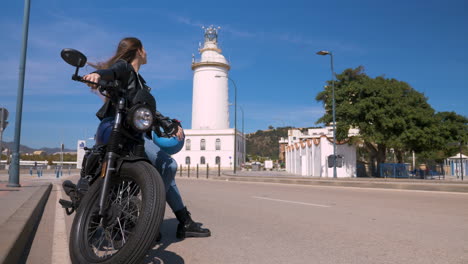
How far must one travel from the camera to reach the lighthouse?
71.9 meters

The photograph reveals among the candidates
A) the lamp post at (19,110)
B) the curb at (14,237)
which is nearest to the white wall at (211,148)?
the lamp post at (19,110)

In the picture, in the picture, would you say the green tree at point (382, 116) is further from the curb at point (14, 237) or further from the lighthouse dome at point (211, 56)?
the lighthouse dome at point (211, 56)

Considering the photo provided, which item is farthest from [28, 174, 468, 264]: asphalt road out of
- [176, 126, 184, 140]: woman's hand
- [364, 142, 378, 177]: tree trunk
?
[364, 142, 378, 177]: tree trunk

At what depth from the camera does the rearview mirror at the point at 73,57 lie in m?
2.73

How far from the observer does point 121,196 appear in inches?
104

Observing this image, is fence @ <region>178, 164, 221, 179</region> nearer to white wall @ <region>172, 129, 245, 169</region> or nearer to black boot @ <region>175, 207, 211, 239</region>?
white wall @ <region>172, 129, 245, 169</region>

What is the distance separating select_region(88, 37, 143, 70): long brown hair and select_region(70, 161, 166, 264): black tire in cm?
128

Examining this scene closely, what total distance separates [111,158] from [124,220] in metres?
0.43

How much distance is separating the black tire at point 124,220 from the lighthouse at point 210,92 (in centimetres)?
6940

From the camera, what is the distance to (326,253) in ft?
11.0

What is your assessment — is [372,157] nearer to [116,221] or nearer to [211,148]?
[116,221]

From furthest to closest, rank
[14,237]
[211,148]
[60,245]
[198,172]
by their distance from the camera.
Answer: [211,148] → [198,172] → [60,245] → [14,237]

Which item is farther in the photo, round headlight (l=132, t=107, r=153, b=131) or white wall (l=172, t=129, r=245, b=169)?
white wall (l=172, t=129, r=245, b=169)

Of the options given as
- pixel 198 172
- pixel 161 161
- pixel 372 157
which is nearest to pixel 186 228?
pixel 161 161
